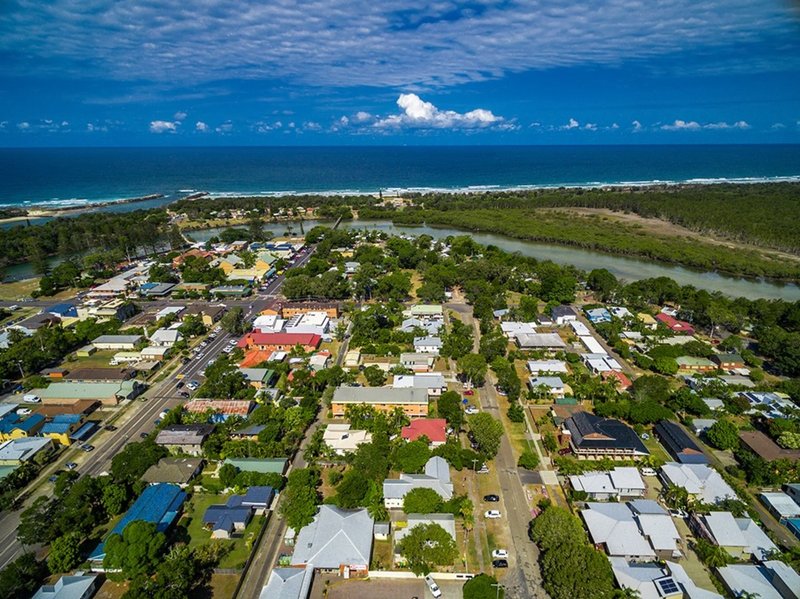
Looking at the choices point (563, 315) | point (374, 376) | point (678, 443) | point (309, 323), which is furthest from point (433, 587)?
point (563, 315)

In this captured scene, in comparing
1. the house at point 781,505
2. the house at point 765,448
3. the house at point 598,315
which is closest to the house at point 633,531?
the house at point 781,505

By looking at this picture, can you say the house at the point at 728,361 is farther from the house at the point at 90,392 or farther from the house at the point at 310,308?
the house at the point at 90,392

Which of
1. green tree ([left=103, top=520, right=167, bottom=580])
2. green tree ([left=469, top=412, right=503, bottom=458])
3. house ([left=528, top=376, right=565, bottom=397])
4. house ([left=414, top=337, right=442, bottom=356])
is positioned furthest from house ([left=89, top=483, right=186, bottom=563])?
house ([left=528, top=376, right=565, bottom=397])

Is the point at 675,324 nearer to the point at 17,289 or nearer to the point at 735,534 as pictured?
the point at 735,534

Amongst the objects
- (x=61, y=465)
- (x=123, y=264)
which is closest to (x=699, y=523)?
(x=61, y=465)

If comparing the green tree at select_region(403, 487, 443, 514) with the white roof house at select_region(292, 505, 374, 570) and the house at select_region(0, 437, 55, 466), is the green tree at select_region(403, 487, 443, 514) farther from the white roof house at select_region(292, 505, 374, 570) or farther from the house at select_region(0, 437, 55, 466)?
the house at select_region(0, 437, 55, 466)
